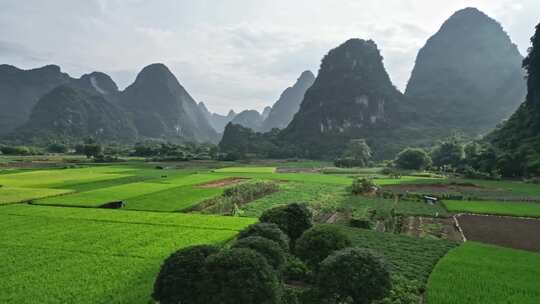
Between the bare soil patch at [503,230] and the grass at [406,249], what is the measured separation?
3392 millimetres

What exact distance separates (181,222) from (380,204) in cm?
1614

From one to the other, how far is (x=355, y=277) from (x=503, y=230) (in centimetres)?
1586

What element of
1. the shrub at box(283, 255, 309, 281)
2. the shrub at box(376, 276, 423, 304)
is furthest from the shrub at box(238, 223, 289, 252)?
the shrub at box(376, 276, 423, 304)

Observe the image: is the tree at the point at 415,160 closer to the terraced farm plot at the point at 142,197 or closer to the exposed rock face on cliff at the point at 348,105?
the terraced farm plot at the point at 142,197

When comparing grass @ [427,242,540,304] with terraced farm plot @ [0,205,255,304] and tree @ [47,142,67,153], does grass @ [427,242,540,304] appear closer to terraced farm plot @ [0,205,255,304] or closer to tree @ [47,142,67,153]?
terraced farm plot @ [0,205,255,304]

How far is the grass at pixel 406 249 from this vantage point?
12.4 meters

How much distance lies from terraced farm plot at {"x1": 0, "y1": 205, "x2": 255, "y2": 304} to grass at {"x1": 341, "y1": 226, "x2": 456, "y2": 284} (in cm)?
663

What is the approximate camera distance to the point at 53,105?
150 meters

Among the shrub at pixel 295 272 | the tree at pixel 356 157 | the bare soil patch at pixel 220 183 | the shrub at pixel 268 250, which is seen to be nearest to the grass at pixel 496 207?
the shrub at pixel 295 272

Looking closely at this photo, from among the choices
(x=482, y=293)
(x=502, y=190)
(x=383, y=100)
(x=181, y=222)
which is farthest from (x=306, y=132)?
(x=482, y=293)

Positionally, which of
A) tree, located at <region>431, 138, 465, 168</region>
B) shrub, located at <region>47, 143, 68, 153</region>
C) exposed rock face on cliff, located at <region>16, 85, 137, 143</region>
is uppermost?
exposed rock face on cliff, located at <region>16, 85, 137, 143</region>

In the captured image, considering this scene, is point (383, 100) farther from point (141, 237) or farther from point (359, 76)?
point (141, 237)

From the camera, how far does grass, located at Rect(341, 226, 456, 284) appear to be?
40.6ft

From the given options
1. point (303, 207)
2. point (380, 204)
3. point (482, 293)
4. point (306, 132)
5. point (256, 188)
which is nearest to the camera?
point (482, 293)
